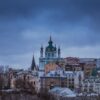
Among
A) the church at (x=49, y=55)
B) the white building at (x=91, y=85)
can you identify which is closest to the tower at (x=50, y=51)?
the church at (x=49, y=55)

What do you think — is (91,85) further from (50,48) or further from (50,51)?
(50,48)

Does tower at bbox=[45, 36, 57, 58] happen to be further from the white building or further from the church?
the white building

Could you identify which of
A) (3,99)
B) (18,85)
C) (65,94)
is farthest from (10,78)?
(3,99)

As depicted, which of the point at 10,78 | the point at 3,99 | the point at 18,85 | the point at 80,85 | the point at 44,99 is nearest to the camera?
the point at 3,99

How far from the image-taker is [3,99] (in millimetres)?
43062

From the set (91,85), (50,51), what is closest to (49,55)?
(50,51)

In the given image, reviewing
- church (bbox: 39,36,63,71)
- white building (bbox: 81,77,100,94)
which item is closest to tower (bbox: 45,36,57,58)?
church (bbox: 39,36,63,71)

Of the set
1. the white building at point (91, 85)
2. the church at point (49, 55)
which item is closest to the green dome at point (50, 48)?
the church at point (49, 55)

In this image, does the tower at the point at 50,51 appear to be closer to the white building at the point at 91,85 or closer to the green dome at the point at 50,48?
the green dome at the point at 50,48

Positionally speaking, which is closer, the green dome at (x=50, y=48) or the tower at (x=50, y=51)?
the tower at (x=50, y=51)

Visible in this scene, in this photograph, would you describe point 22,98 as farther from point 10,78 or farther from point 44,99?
point 10,78

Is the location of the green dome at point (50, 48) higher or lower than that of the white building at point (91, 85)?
higher

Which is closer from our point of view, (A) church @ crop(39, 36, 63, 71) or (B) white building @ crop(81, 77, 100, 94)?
(B) white building @ crop(81, 77, 100, 94)

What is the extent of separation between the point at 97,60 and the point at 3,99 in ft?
205
